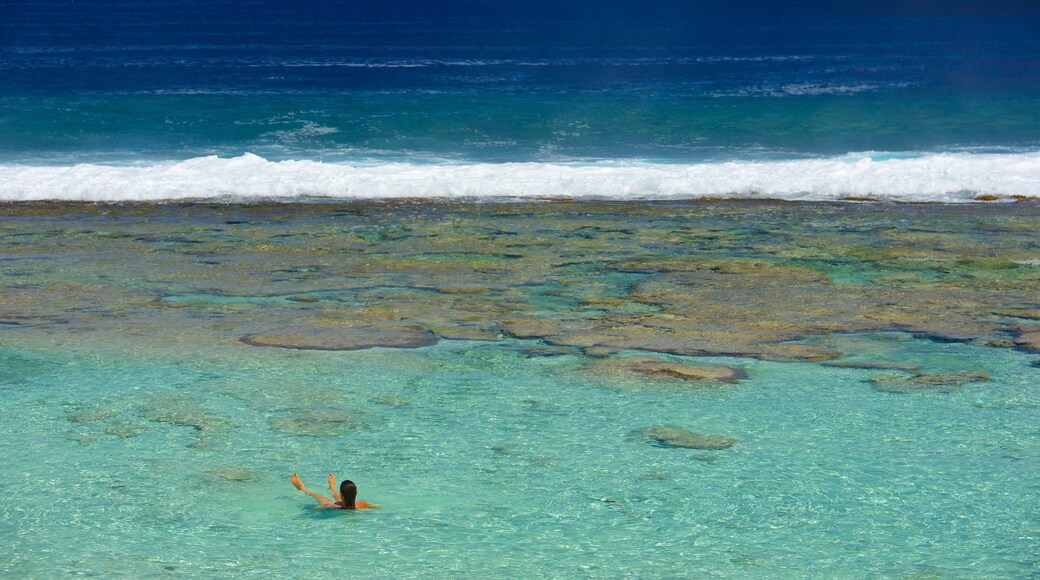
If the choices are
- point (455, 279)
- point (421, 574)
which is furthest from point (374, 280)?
point (421, 574)

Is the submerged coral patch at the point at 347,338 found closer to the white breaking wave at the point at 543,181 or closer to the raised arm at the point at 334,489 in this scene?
the raised arm at the point at 334,489

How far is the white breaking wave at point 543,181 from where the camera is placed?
15.3 metres

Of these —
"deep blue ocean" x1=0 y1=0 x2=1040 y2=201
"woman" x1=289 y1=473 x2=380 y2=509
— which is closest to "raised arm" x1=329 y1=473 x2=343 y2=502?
"woman" x1=289 y1=473 x2=380 y2=509

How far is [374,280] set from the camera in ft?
33.7

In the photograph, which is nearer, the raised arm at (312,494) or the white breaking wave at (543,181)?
the raised arm at (312,494)

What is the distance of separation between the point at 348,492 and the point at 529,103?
2133 centimetres

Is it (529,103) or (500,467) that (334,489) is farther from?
(529,103)

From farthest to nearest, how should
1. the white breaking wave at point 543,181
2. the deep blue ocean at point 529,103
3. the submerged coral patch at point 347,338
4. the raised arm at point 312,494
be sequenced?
1. the deep blue ocean at point 529,103
2. the white breaking wave at point 543,181
3. the submerged coral patch at point 347,338
4. the raised arm at point 312,494

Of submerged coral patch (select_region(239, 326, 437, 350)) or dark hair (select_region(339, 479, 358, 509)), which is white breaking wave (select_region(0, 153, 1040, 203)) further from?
dark hair (select_region(339, 479, 358, 509))

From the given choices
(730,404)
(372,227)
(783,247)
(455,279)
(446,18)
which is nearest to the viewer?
(730,404)

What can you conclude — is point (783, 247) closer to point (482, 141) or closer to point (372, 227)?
point (372, 227)

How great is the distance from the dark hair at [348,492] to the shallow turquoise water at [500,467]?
0.17 ft

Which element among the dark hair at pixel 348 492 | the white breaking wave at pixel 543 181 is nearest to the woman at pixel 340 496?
the dark hair at pixel 348 492

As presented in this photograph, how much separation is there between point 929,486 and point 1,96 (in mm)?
25787
